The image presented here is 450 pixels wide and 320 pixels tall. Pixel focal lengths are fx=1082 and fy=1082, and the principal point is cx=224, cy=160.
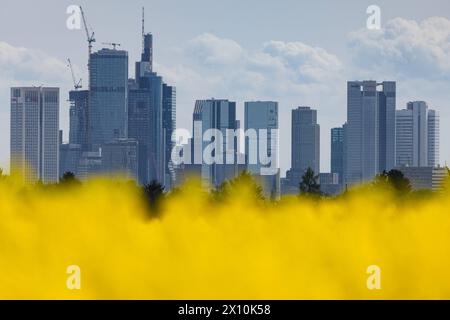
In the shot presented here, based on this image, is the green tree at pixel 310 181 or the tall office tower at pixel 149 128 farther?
the green tree at pixel 310 181

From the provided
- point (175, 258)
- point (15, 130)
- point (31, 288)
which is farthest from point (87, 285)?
point (15, 130)

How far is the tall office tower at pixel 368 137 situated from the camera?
4616cm

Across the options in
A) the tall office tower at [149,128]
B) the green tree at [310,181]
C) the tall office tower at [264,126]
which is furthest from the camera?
the green tree at [310,181]

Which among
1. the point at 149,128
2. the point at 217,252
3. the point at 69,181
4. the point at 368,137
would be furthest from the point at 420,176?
the point at 217,252

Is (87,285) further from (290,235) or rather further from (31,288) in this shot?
(290,235)

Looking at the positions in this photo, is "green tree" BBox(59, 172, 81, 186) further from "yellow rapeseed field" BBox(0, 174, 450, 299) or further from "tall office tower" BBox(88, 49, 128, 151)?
"tall office tower" BBox(88, 49, 128, 151)

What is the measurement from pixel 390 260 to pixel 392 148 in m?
43.8

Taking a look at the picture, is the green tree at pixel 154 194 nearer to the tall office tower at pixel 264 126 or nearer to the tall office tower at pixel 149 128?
the tall office tower at pixel 149 128

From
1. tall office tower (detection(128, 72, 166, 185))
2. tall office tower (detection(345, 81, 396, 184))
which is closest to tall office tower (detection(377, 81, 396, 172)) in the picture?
tall office tower (detection(345, 81, 396, 184))

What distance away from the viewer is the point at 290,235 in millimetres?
20922

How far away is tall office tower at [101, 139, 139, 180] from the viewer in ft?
166

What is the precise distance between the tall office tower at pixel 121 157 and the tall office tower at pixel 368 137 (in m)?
9.73

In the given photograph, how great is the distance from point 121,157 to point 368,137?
494 inches

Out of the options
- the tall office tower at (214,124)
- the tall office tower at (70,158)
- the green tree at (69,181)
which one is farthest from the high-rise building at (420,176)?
the tall office tower at (70,158)
